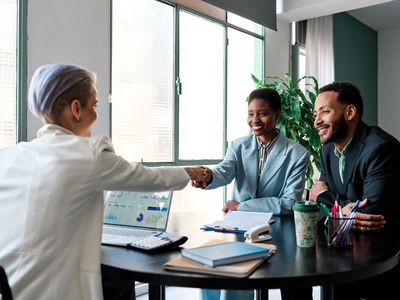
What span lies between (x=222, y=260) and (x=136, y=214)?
0.59 m

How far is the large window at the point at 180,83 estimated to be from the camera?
10.5ft

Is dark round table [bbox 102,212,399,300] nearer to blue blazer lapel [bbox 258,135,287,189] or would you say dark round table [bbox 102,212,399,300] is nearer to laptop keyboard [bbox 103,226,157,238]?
laptop keyboard [bbox 103,226,157,238]

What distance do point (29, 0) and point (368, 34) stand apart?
5779 millimetres

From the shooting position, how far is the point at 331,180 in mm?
1904

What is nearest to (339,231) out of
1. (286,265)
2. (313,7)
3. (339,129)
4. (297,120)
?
(286,265)

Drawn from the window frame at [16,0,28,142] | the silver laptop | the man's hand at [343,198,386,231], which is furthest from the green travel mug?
the window frame at [16,0,28,142]

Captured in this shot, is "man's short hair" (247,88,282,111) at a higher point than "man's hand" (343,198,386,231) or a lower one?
higher

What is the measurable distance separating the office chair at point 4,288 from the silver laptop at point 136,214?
0.41 metres

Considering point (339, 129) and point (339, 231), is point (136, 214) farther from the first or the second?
point (339, 129)

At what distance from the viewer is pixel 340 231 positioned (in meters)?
1.28

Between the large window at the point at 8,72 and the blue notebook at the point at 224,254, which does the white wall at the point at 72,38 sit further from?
the blue notebook at the point at 224,254

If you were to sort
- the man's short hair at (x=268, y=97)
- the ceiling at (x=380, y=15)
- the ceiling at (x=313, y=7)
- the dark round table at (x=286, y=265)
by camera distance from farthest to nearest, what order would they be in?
1. the ceiling at (x=380, y=15)
2. the ceiling at (x=313, y=7)
3. the man's short hair at (x=268, y=97)
4. the dark round table at (x=286, y=265)

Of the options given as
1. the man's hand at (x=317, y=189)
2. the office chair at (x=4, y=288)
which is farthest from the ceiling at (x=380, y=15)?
the office chair at (x=4, y=288)

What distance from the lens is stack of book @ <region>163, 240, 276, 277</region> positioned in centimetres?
103
